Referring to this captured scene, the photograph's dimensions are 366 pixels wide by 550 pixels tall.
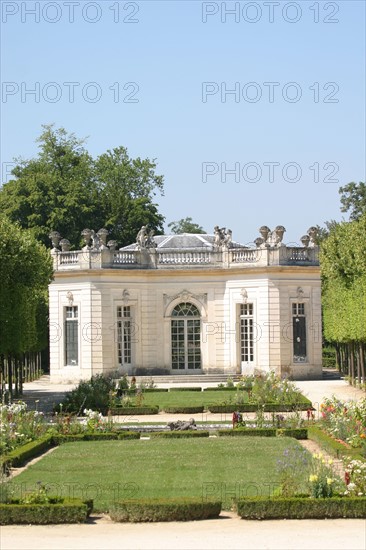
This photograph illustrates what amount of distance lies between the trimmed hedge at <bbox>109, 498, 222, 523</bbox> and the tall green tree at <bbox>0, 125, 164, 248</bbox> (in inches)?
1918

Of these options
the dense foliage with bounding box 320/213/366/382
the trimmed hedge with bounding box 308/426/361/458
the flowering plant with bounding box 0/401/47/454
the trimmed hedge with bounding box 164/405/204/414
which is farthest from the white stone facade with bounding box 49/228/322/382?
the trimmed hedge with bounding box 308/426/361/458

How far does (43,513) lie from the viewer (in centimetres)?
1709

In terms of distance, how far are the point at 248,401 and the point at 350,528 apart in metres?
19.5

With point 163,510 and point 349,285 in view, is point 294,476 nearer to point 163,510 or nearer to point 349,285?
point 163,510

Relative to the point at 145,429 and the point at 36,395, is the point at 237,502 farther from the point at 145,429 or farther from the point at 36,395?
the point at 36,395

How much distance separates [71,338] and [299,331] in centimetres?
939

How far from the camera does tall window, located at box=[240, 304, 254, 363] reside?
50.0 m

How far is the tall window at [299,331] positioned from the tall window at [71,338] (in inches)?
351

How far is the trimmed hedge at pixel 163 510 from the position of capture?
17094 mm

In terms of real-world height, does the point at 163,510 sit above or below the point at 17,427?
below

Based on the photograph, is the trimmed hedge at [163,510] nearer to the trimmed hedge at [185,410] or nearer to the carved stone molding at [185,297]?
the trimmed hedge at [185,410]

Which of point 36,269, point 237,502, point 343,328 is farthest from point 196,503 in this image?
point 343,328

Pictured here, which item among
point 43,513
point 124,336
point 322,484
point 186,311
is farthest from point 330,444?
point 186,311

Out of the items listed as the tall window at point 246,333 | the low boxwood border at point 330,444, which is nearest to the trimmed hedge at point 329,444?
the low boxwood border at point 330,444
